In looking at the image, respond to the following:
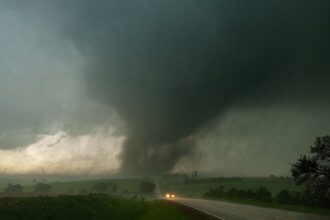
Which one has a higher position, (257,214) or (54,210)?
(54,210)

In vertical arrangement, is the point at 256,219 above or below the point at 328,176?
below

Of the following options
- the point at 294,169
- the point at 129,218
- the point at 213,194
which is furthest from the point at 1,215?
the point at 213,194

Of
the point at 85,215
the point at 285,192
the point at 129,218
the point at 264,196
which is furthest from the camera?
the point at 264,196

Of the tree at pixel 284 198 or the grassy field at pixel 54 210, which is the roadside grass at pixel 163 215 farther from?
the tree at pixel 284 198

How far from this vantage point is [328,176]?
183 ft

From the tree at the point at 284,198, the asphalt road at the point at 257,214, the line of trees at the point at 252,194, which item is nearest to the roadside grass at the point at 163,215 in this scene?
the asphalt road at the point at 257,214

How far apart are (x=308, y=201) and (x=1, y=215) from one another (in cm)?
4696

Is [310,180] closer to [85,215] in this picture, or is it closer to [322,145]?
[322,145]

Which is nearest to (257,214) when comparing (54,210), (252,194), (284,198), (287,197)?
(54,210)

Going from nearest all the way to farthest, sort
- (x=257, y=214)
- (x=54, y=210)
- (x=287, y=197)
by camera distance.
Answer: (x=54, y=210)
(x=257, y=214)
(x=287, y=197)

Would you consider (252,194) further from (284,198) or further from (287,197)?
(287,197)

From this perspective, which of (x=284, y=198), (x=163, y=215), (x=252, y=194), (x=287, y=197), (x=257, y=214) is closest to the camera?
(x=257, y=214)

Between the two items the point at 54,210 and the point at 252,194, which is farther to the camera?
the point at 252,194

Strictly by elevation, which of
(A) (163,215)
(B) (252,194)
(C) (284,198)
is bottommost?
(A) (163,215)
